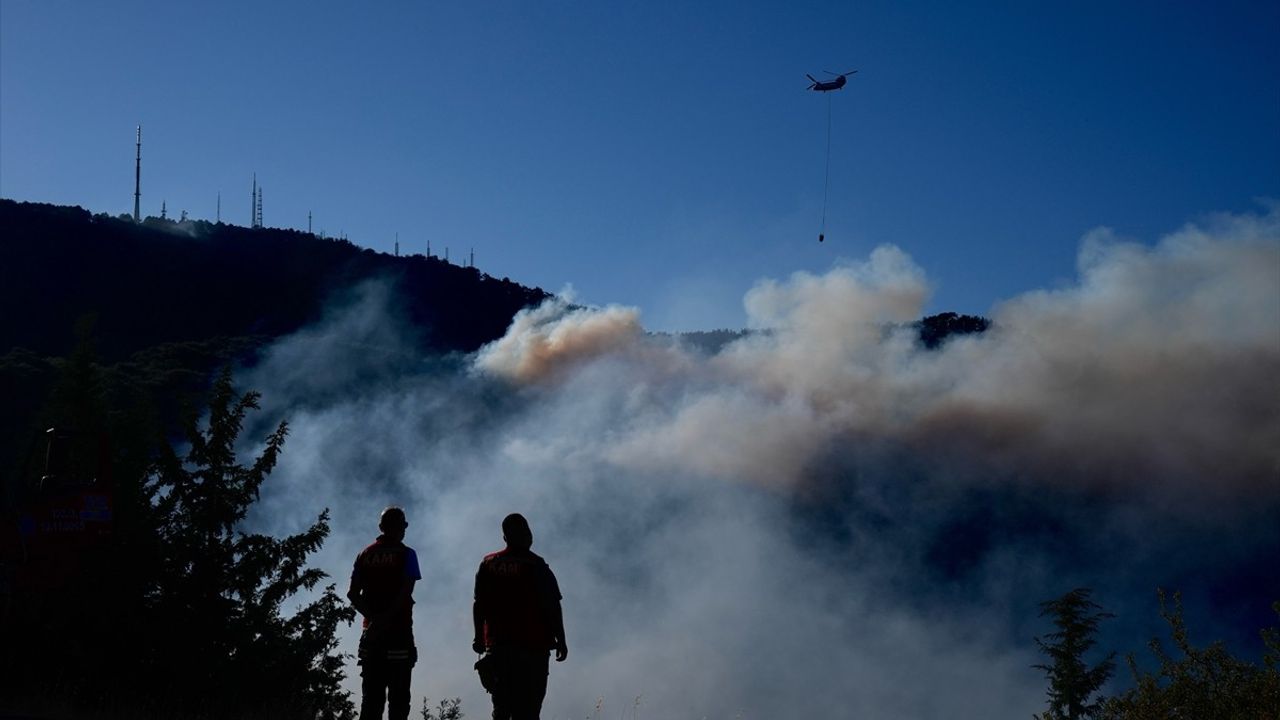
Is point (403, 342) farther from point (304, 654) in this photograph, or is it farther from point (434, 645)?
point (304, 654)

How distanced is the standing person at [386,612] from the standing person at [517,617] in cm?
89

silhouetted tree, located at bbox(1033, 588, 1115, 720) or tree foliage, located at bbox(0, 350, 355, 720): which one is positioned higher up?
silhouetted tree, located at bbox(1033, 588, 1115, 720)

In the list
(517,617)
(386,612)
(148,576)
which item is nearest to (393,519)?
(386,612)

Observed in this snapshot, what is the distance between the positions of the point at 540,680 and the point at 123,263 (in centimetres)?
15316

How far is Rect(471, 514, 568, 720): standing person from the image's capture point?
10867 millimetres

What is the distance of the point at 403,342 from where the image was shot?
562 feet

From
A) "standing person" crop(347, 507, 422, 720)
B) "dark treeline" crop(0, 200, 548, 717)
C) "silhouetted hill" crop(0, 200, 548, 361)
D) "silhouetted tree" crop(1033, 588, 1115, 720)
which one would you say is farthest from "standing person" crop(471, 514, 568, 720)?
"silhouetted hill" crop(0, 200, 548, 361)

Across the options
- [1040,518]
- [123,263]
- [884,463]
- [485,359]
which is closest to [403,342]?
[485,359]

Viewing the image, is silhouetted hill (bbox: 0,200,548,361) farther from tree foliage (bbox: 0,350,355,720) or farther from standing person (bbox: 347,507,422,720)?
standing person (bbox: 347,507,422,720)

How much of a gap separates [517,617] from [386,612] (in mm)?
1337

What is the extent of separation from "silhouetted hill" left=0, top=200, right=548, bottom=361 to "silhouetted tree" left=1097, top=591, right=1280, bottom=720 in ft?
363

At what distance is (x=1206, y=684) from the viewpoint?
17641 millimetres

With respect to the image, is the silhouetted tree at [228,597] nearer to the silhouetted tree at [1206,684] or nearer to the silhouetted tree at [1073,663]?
the silhouetted tree at [1206,684]

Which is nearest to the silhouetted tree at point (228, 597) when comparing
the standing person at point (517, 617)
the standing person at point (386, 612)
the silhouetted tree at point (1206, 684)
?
the standing person at point (386, 612)
